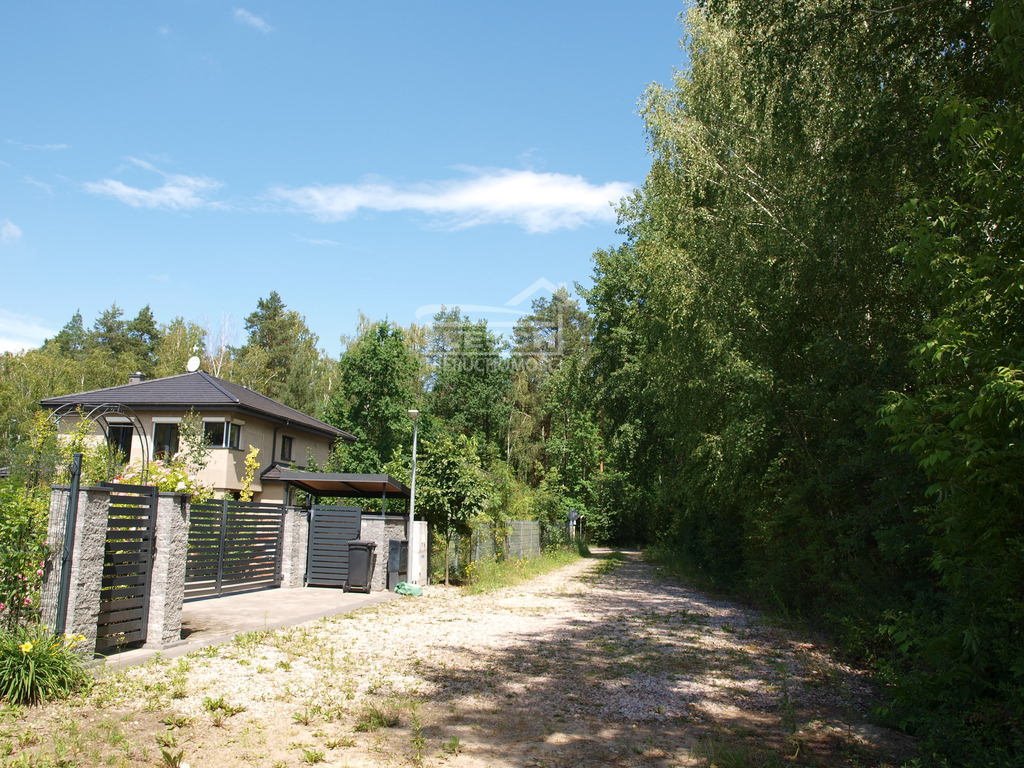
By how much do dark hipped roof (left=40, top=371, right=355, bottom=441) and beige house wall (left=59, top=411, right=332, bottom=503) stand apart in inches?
17.3

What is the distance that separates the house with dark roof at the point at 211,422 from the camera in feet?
84.0

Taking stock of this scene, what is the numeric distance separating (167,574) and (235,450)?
18.4 m

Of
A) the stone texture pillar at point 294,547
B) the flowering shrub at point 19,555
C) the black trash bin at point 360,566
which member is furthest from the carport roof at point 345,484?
the flowering shrub at point 19,555

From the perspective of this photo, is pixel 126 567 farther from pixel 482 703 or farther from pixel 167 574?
pixel 482 703

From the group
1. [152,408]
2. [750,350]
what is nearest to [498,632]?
[750,350]

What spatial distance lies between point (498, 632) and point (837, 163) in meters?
8.15

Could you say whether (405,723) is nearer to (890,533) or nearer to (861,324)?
(890,533)

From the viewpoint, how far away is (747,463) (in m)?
12.7

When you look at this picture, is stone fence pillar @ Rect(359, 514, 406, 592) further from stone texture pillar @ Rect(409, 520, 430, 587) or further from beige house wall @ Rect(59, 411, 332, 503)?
beige house wall @ Rect(59, 411, 332, 503)

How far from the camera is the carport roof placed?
1678 cm

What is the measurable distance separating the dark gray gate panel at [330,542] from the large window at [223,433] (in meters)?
10.8

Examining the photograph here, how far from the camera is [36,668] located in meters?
6.02

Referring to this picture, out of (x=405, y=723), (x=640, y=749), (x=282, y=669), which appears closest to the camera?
(x=640, y=749)

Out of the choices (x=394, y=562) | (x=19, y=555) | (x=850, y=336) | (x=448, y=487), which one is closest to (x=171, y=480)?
(x=394, y=562)
